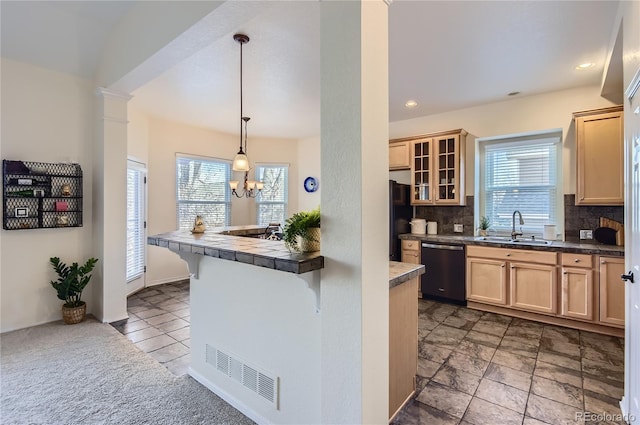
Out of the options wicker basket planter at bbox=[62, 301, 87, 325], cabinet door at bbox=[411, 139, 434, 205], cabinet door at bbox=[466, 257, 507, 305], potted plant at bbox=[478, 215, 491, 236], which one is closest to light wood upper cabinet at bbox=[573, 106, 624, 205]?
potted plant at bbox=[478, 215, 491, 236]

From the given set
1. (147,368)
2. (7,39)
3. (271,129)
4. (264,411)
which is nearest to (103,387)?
(147,368)

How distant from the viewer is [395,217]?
14.8 ft

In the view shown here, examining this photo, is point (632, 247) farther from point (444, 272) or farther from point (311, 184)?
point (311, 184)

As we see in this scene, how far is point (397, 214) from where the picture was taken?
4562mm

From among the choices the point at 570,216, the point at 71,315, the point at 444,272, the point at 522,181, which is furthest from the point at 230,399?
the point at 522,181

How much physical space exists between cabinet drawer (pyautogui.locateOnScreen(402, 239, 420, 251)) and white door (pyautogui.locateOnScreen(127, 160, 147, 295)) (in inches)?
161

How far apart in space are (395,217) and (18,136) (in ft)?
14.8

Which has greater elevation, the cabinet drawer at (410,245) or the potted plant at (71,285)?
the cabinet drawer at (410,245)

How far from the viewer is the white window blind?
14.9 ft

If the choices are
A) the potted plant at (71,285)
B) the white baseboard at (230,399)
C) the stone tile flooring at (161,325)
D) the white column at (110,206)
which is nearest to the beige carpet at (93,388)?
the white baseboard at (230,399)

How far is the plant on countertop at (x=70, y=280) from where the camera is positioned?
10.7 feet

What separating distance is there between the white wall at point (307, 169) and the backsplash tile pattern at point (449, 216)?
232 centimetres

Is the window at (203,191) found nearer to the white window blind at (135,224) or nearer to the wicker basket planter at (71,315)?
the white window blind at (135,224)

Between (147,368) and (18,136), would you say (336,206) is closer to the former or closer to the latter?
(147,368)
